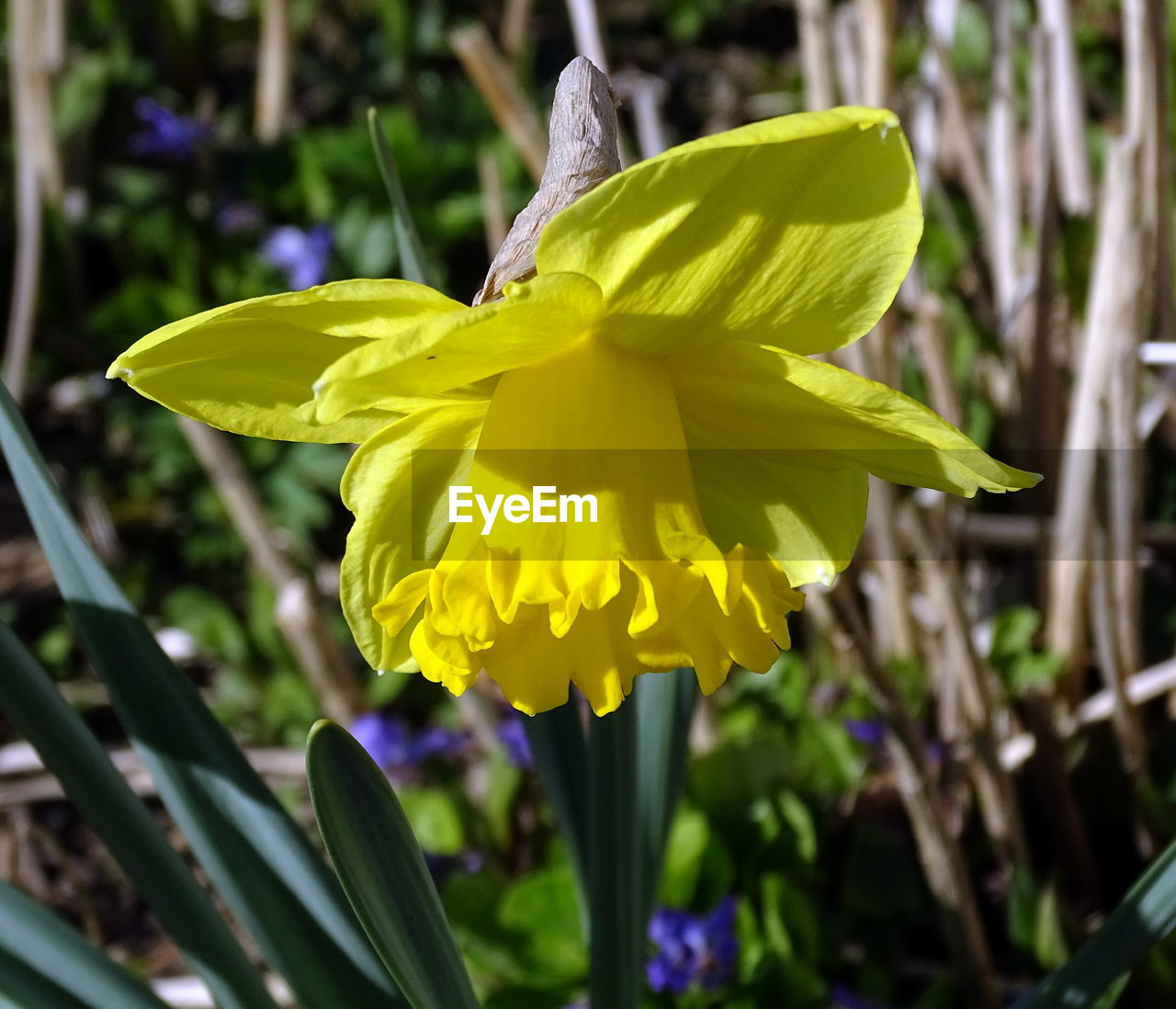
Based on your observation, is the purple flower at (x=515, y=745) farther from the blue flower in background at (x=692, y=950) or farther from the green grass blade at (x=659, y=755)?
the green grass blade at (x=659, y=755)

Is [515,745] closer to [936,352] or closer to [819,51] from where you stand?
[936,352]

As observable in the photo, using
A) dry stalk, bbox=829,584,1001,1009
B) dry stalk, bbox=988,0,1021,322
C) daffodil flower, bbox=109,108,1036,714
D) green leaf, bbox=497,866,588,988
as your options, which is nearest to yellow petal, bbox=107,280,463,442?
daffodil flower, bbox=109,108,1036,714

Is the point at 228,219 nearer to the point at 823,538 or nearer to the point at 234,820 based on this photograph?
the point at 234,820

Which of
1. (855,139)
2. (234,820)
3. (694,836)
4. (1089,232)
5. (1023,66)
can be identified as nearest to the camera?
(855,139)

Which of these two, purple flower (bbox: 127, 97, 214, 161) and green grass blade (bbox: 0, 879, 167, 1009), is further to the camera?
purple flower (bbox: 127, 97, 214, 161)

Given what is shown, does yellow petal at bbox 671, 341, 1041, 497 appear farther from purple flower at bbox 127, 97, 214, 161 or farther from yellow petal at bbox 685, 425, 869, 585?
purple flower at bbox 127, 97, 214, 161

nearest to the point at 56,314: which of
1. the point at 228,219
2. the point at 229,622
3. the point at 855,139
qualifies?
the point at 228,219

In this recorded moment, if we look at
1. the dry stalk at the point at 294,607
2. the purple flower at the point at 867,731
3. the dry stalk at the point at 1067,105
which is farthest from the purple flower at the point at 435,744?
the dry stalk at the point at 1067,105
